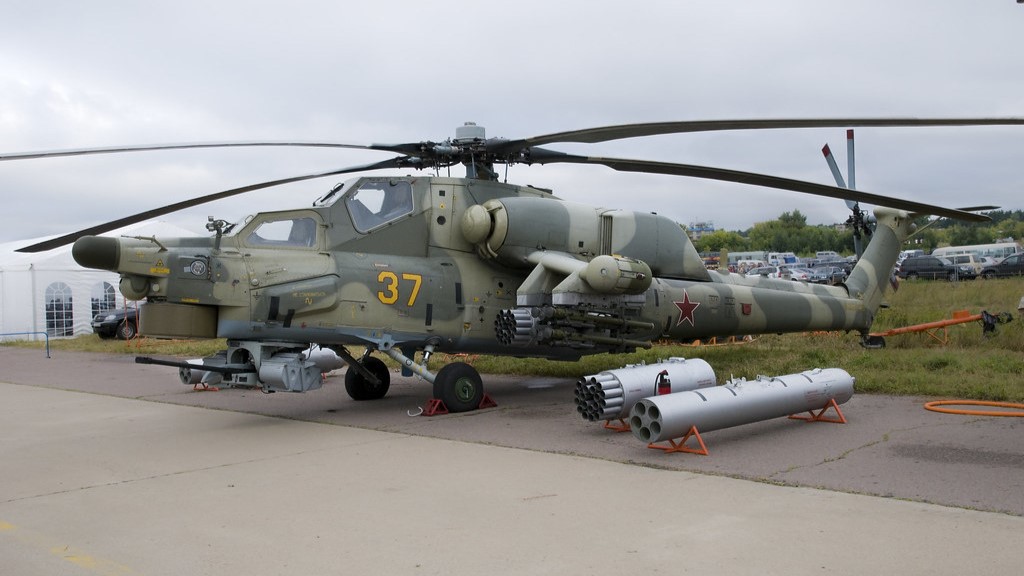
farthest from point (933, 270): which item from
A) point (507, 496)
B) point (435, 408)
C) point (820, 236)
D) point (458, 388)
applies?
point (820, 236)

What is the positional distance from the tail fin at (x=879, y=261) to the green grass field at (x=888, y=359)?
91cm

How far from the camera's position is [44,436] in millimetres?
9891

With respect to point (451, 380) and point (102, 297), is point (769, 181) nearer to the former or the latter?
point (451, 380)

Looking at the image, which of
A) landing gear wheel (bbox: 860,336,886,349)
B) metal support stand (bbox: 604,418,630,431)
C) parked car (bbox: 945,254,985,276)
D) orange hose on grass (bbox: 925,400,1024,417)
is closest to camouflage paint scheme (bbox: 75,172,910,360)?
metal support stand (bbox: 604,418,630,431)

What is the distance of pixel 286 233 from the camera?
10391mm

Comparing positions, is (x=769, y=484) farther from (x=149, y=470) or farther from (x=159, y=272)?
(x=159, y=272)

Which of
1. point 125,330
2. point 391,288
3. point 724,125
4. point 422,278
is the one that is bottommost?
point 125,330

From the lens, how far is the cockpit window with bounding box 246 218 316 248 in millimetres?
10219

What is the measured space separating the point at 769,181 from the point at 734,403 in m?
3.19

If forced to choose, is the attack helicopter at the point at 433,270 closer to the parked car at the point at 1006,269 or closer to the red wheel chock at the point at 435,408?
the red wheel chock at the point at 435,408

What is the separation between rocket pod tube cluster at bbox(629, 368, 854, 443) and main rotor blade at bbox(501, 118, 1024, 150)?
2.79m

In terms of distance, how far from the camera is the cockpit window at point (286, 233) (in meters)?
10.2

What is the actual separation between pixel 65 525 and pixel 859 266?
13963mm

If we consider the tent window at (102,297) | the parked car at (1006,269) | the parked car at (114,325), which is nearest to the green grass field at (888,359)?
the parked car at (114,325)
